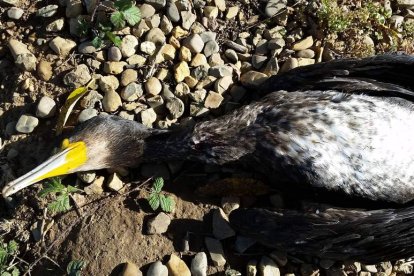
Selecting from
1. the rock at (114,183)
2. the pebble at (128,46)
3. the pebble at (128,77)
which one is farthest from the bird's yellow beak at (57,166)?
the pebble at (128,46)

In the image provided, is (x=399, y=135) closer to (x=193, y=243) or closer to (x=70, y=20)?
(x=193, y=243)

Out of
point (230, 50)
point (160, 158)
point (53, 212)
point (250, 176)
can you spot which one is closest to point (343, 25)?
point (230, 50)

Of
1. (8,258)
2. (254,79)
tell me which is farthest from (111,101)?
(8,258)

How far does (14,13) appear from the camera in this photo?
4930mm

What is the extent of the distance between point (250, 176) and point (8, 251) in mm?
1986

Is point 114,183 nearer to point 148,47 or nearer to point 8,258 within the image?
point 8,258

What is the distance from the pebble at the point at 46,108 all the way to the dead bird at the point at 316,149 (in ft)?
1.39

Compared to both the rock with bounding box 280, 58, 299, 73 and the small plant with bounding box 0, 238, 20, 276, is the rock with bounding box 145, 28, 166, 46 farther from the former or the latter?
the small plant with bounding box 0, 238, 20, 276

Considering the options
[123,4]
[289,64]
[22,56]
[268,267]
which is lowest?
[268,267]

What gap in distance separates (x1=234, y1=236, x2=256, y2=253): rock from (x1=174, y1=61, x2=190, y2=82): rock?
1.42m

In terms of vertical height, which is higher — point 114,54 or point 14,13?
point 14,13

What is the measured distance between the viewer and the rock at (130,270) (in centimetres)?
435

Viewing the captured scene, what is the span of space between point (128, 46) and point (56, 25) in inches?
25.4

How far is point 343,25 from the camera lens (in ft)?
16.6
